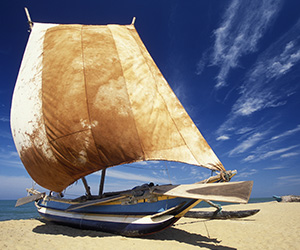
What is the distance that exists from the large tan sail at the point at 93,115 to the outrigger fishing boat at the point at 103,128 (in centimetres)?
3

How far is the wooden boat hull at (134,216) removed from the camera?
486 centimetres

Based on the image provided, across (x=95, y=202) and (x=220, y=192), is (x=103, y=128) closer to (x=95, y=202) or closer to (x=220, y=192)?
(x=95, y=202)

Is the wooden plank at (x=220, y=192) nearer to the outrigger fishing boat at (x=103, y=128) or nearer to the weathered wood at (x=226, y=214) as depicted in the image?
the outrigger fishing boat at (x=103, y=128)

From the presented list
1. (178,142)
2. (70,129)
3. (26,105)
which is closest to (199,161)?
(178,142)

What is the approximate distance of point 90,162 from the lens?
5.70 metres

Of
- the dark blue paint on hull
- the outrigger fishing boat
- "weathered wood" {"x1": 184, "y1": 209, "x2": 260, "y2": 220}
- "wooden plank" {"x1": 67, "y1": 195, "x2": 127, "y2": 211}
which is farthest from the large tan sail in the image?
"weathered wood" {"x1": 184, "y1": 209, "x2": 260, "y2": 220}

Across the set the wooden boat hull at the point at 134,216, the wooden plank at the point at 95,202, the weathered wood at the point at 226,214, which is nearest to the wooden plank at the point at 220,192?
the wooden boat hull at the point at 134,216

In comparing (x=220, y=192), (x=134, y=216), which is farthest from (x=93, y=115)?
(x=220, y=192)

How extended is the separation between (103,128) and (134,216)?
9.36 feet

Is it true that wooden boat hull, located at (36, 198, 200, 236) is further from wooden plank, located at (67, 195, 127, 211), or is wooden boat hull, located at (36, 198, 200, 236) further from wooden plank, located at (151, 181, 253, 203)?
wooden plank, located at (151, 181, 253, 203)

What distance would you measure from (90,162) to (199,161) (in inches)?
137

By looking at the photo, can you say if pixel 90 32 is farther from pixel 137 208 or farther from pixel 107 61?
pixel 137 208

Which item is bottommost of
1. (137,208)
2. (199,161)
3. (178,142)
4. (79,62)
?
(137,208)

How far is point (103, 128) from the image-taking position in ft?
18.2
